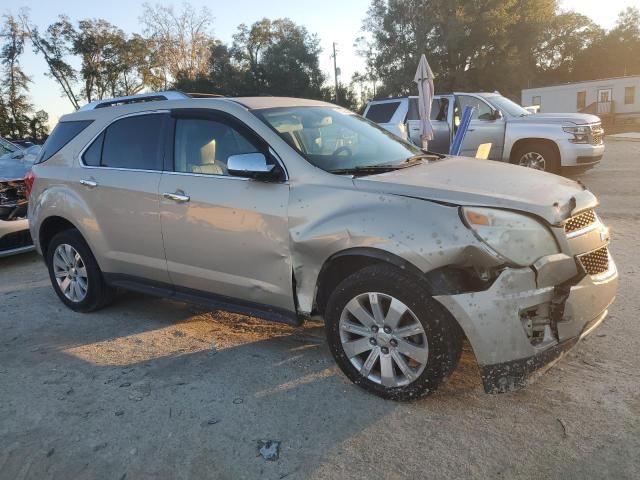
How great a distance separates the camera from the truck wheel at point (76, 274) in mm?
4719

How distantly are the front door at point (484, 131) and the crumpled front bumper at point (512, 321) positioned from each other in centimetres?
855

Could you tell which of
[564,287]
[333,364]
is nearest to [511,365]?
[564,287]

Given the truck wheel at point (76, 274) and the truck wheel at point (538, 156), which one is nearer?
the truck wheel at point (76, 274)

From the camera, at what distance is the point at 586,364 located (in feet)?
11.1

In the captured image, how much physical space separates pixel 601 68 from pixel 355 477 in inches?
2336

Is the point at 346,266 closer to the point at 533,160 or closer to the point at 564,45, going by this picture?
the point at 533,160

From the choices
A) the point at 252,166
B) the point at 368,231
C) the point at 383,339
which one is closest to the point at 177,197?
the point at 252,166

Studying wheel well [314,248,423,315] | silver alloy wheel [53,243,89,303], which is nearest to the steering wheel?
wheel well [314,248,423,315]

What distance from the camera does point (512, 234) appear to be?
2729mm

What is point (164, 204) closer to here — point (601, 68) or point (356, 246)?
point (356, 246)

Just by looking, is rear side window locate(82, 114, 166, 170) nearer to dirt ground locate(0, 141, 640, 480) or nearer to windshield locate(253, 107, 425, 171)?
windshield locate(253, 107, 425, 171)

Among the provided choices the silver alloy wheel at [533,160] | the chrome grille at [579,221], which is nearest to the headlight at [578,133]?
the silver alloy wheel at [533,160]

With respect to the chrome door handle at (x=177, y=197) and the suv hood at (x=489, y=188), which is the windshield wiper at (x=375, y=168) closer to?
the suv hood at (x=489, y=188)

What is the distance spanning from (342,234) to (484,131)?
879 cm
